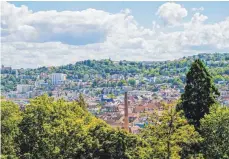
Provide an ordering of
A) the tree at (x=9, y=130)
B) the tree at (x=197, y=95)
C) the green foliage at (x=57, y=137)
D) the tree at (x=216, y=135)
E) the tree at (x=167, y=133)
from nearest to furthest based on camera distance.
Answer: the tree at (x=167, y=133) → the tree at (x=9, y=130) → the tree at (x=216, y=135) → the green foliage at (x=57, y=137) → the tree at (x=197, y=95)

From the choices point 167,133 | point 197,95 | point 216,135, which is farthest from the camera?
point 197,95

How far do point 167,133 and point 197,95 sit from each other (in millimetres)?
9155

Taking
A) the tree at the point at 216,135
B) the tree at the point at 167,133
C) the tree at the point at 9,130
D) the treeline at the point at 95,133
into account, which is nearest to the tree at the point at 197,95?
the treeline at the point at 95,133

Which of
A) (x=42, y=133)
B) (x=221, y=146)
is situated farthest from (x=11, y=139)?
(x=221, y=146)

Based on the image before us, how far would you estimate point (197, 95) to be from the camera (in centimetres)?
3002

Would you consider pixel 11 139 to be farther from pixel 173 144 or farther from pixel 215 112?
pixel 215 112

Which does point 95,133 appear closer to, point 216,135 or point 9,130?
point 9,130

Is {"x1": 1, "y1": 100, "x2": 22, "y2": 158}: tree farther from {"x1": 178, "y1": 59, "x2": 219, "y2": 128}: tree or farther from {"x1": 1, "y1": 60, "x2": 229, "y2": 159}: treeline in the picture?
{"x1": 178, "y1": 59, "x2": 219, "y2": 128}: tree

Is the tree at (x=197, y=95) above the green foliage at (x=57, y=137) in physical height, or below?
above

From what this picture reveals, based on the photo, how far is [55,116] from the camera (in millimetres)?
27859

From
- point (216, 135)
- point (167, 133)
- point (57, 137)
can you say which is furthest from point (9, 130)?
point (216, 135)

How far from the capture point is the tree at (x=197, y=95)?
97.2 ft

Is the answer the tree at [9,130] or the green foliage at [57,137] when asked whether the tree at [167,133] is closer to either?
the green foliage at [57,137]

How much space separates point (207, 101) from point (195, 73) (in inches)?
78.2
